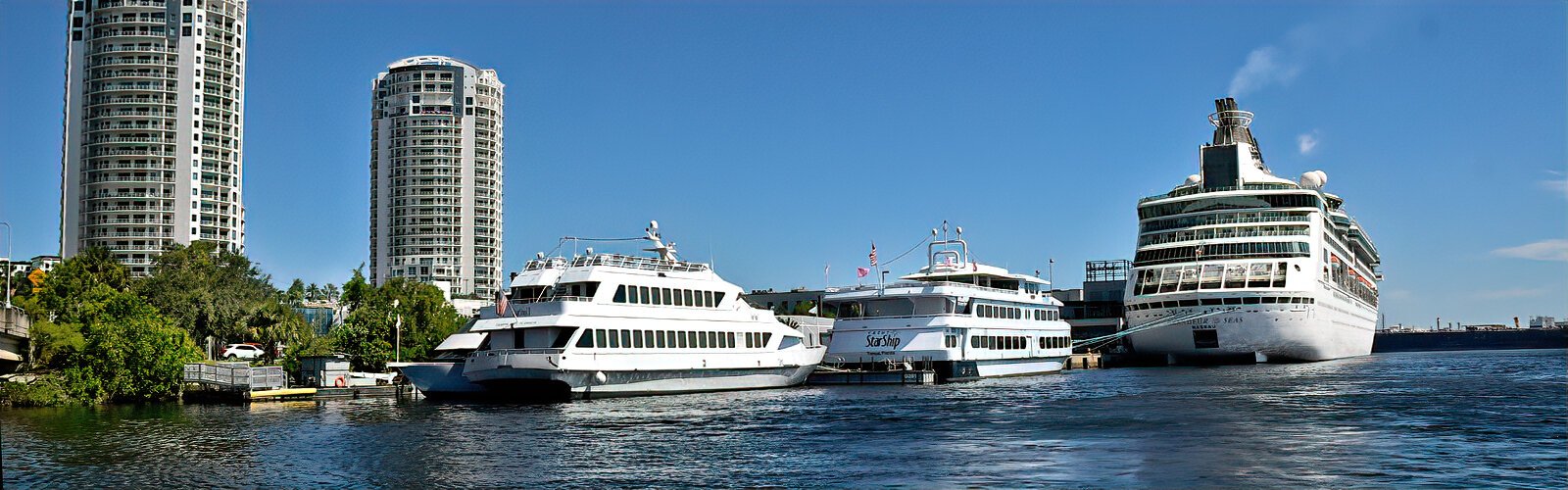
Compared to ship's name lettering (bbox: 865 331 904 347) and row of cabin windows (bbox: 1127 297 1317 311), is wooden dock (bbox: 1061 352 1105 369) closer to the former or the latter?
row of cabin windows (bbox: 1127 297 1317 311)

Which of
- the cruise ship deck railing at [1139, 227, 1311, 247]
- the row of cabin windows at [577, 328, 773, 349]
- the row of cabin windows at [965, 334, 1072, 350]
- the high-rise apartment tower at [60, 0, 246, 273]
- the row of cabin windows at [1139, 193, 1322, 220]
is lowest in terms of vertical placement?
the row of cabin windows at [965, 334, 1072, 350]

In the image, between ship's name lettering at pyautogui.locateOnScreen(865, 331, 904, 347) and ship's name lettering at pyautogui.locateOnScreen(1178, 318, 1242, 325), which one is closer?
ship's name lettering at pyautogui.locateOnScreen(865, 331, 904, 347)

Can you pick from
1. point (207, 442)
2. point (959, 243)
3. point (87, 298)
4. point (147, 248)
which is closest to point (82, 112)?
point (147, 248)

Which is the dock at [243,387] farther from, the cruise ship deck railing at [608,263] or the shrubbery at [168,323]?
the cruise ship deck railing at [608,263]

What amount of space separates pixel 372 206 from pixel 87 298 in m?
126

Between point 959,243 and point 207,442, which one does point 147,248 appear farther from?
point 207,442

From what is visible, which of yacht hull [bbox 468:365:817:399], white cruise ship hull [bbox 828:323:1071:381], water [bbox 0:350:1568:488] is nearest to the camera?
water [bbox 0:350:1568:488]

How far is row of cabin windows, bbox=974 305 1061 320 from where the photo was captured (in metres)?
75.6

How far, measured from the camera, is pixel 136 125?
132 metres

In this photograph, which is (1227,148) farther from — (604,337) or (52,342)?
(52,342)

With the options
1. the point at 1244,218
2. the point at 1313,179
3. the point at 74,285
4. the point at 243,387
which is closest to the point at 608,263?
the point at 243,387

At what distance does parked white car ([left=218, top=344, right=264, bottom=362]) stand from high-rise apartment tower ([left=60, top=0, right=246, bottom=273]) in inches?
2424

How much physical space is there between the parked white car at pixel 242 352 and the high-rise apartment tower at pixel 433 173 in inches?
3824

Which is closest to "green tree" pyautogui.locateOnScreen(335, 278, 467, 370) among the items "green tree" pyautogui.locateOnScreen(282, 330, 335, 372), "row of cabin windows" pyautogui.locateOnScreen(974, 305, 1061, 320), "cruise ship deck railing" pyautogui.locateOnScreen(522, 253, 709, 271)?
"green tree" pyautogui.locateOnScreen(282, 330, 335, 372)
